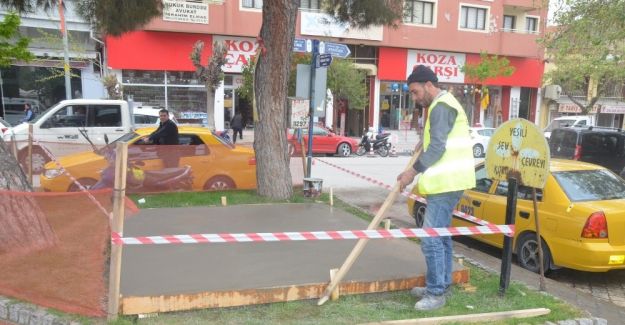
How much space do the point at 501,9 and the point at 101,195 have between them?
1254 inches

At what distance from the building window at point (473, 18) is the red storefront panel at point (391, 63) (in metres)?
4.22

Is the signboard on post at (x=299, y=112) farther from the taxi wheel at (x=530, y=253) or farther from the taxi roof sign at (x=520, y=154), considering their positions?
the taxi roof sign at (x=520, y=154)

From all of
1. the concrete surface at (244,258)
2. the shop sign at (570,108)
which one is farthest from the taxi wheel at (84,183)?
the shop sign at (570,108)

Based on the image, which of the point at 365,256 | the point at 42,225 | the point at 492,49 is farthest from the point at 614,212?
the point at 492,49

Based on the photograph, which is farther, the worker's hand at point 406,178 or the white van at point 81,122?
the white van at point 81,122

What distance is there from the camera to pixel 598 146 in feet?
38.2

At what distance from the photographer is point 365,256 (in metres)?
5.33

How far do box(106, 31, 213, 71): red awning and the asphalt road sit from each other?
1188cm

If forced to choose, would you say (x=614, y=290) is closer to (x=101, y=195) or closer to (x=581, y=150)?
(x=101, y=195)

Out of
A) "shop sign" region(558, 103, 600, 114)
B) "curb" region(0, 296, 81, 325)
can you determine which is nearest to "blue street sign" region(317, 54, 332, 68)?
"curb" region(0, 296, 81, 325)

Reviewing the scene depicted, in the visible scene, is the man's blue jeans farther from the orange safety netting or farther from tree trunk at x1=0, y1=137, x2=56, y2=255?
tree trunk at x1=0, y1=137, x2=56, y2=255

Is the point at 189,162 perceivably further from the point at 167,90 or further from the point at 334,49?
the point at 167,90

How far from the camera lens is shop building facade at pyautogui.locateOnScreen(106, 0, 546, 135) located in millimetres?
24562

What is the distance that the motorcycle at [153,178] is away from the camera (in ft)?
27.5
